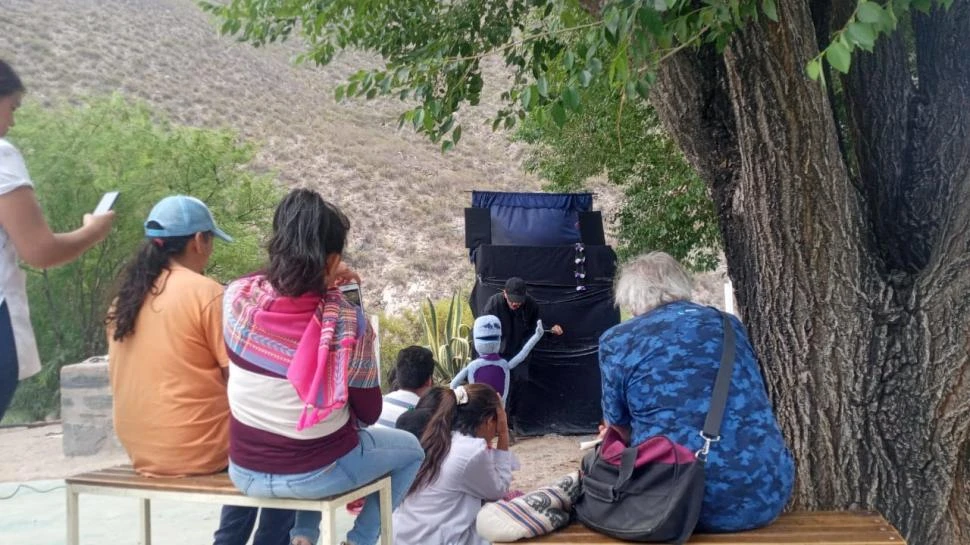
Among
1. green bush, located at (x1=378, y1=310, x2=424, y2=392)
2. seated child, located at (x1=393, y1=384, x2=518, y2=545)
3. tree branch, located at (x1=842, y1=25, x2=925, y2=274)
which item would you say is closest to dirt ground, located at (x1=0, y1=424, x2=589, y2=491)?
seated child, located at (x1=393, y1=384, x2=518, y2=545)

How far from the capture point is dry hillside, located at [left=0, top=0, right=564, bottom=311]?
29.2 metres

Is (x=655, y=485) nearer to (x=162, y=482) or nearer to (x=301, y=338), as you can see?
(x=301, y=338)

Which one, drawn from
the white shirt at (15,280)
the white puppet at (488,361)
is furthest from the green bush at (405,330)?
the white shirt at (15,280)

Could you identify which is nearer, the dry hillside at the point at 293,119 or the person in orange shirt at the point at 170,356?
the person in orange shirt at the point at 170,356

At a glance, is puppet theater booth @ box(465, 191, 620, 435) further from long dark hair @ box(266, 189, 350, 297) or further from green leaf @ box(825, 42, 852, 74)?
green leaf @ box(825, 42, 852, 74)

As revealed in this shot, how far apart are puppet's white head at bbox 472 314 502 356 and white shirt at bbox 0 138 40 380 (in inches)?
212

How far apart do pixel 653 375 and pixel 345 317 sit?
100 centimetres

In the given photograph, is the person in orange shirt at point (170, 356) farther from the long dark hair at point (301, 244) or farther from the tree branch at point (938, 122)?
the tree branch at point (938, 122)

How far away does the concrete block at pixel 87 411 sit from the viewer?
7.98m

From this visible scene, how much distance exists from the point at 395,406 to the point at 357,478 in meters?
1.63

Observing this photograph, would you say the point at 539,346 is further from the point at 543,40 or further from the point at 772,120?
the point at 772,120

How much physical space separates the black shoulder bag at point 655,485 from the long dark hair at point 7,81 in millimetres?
2238

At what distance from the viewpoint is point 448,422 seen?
3.96 meters

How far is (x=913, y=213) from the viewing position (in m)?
4.13
